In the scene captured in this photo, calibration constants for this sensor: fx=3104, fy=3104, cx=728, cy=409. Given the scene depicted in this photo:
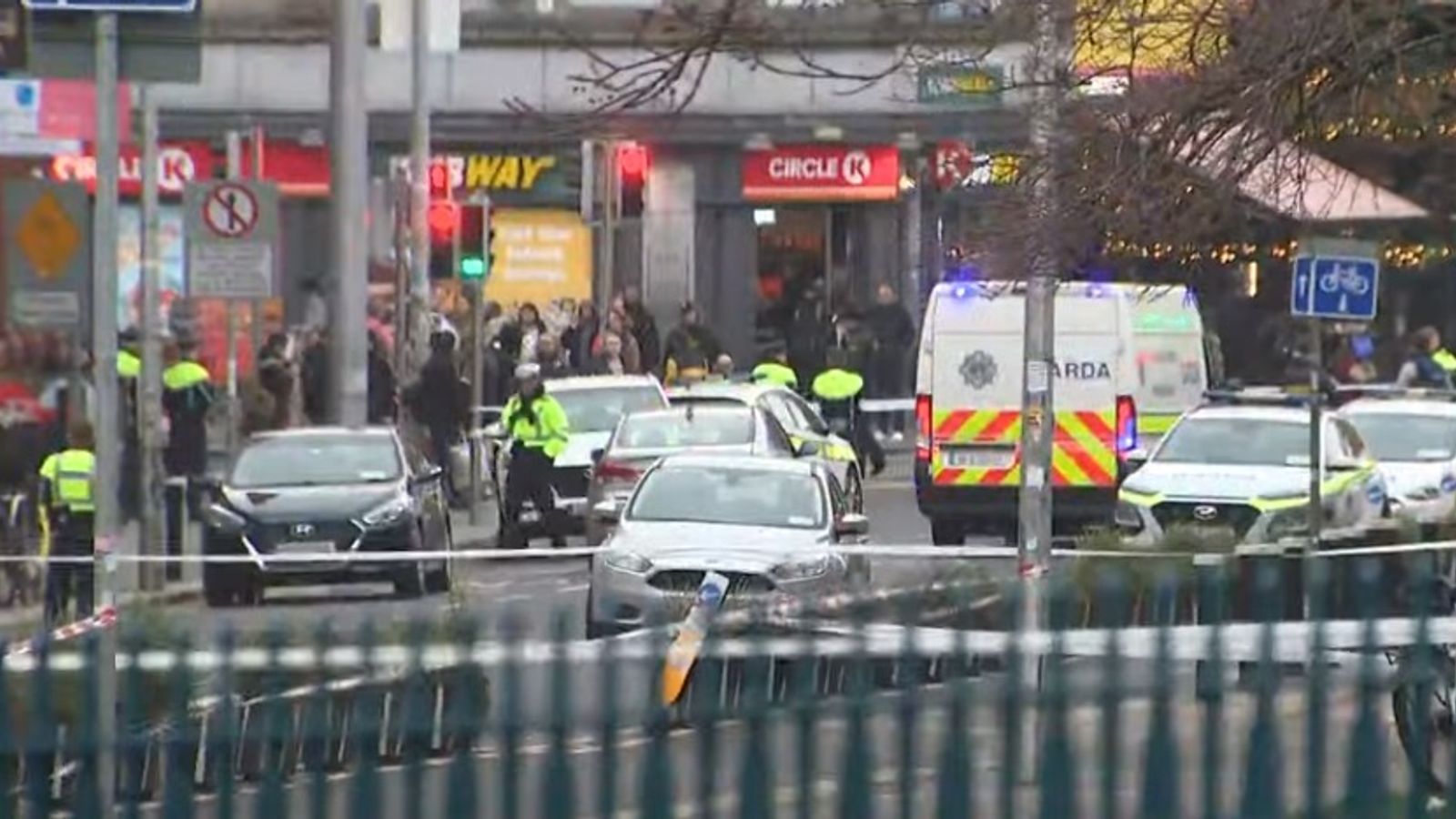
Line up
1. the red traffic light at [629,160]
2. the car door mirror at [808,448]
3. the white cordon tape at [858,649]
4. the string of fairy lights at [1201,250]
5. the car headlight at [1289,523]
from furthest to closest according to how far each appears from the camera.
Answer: the red traffic light at [629,160], the car door mirror at [808,448], the car headlight at [1289,523], the string of fairy lights at [1201,250], the white cordon tape at [858,649]

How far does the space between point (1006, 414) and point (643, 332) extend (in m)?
11.9

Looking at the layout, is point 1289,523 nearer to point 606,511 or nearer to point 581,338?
point 606,511

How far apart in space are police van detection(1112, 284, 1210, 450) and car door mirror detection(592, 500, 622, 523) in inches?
287

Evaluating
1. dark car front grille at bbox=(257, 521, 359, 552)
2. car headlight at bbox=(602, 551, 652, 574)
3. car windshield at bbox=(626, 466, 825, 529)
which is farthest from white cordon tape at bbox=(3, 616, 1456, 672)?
dark car front grille at bbox=(257, 521, 359, 552)

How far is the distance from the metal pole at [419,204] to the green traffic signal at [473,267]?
397 millimetres

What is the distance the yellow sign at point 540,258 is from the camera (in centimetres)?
4300

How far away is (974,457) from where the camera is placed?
2680 cm

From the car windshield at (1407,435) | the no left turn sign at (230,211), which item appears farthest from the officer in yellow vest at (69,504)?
the car windshield at (1407,435)

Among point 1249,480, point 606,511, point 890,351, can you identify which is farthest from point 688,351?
point 1249,480

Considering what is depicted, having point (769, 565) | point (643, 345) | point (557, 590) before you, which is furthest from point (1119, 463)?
point (643, 345)

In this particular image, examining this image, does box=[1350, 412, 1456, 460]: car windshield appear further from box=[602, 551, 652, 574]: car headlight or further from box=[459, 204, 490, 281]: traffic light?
box=[602, 551, 652, 574]: car headlight

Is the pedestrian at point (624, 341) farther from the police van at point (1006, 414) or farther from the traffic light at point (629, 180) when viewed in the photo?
the police van at point (1006, 414)

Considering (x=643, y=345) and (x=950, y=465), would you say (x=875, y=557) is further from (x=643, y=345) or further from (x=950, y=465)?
(x=643, y=345)

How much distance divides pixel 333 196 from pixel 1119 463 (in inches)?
287
